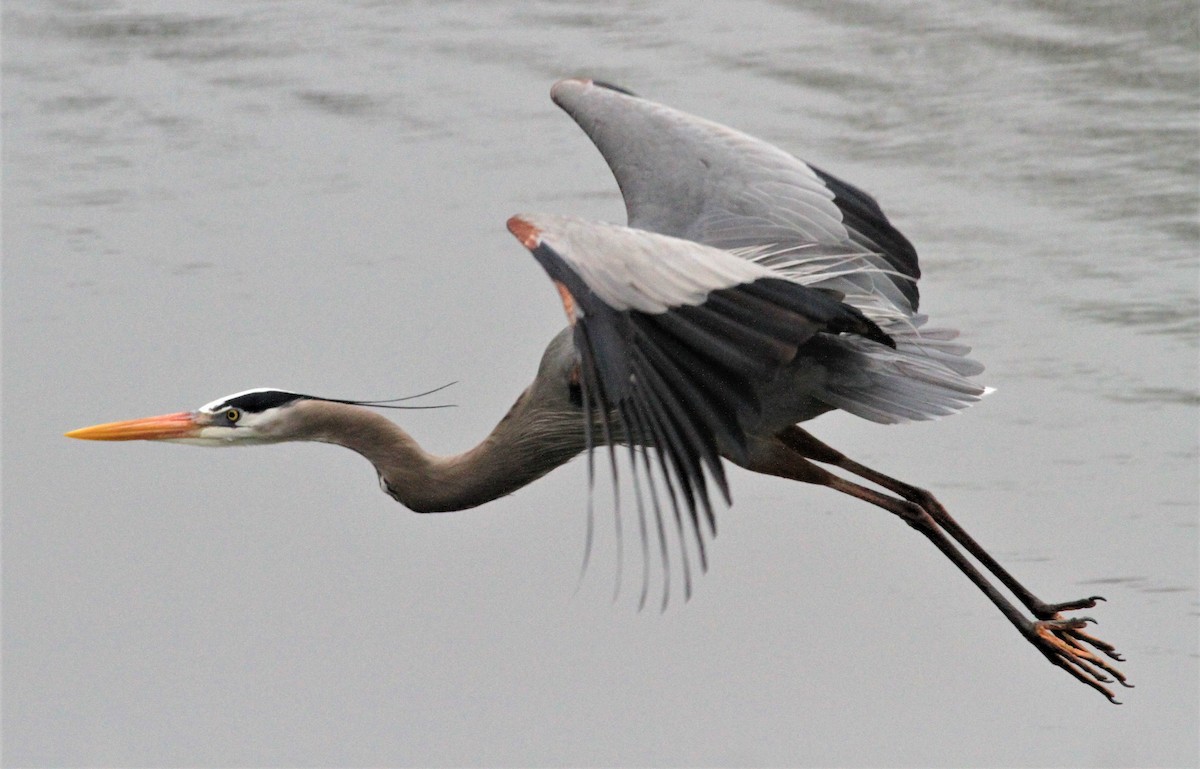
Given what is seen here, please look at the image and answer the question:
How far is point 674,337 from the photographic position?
412cm

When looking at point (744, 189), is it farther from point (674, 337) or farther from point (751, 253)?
point (674, 337)

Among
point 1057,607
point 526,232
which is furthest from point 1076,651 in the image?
point 526,232

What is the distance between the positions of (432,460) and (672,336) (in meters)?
1.33

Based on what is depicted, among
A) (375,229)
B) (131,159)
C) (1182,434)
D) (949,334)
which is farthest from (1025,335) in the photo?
(131,159)

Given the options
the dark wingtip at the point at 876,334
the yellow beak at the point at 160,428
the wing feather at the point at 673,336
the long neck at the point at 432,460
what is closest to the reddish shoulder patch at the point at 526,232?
the wing feather at the point at 673,336

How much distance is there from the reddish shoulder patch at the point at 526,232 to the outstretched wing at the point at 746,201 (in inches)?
40.8

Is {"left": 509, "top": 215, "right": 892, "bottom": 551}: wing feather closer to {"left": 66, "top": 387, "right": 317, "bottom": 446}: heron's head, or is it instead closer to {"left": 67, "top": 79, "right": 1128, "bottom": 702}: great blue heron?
{"left": 67, "top": 79, "right": 1128, "bottom": 702}: great blue heron

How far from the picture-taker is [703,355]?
411 cm

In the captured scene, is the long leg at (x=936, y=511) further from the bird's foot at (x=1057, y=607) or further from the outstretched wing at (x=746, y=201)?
the outstretched wing at (x=746, y=201)

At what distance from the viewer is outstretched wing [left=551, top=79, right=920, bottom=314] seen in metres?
5.29

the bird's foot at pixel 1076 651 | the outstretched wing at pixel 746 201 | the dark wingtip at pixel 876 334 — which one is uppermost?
the outstretched wing at pixel 746 201

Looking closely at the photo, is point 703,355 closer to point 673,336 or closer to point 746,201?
point 673,336

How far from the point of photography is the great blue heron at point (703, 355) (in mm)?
4094

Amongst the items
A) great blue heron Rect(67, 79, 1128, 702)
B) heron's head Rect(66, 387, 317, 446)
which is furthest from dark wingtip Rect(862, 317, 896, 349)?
heron's head Rect(66, 387, 317, 446)
